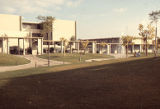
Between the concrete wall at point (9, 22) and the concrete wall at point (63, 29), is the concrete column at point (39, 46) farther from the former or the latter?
the concrete wall at point (63, 29)

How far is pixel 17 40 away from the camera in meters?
69.3

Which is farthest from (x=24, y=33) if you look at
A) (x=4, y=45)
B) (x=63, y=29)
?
(x=63, y=29)

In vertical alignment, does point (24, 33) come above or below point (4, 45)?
above

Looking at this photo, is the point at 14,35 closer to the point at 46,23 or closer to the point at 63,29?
the point at 46,23

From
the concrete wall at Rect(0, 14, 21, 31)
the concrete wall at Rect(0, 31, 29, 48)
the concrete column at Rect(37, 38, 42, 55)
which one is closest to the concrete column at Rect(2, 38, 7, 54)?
the concrete wall at Rect(0, 31, 29, 48)

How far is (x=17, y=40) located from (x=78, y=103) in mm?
65617

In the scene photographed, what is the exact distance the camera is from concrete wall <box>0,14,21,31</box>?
239ft

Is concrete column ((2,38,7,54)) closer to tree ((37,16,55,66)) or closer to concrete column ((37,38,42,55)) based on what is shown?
concrete column ((37,38,42,55))

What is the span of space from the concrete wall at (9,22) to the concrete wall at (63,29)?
1649 cm

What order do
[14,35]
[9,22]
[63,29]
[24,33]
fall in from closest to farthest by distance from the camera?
[14,35] → [24,33] → [9,22] → [63,29]

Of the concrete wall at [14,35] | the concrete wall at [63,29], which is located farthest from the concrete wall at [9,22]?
the concrete wall at [63,29]

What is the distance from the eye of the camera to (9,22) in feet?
243

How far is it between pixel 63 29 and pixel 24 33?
1021 inches

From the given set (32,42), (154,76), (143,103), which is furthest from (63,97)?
(32,42)
